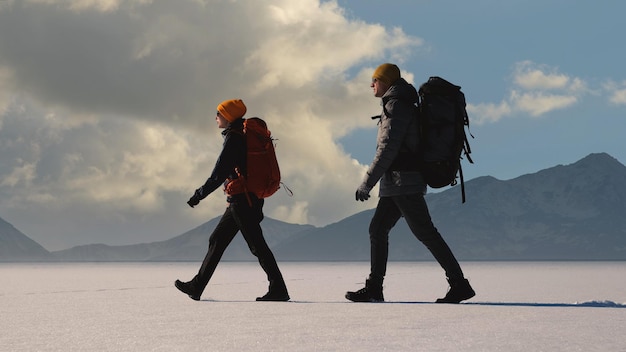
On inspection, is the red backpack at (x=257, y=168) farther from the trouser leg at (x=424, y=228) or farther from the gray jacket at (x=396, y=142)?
the trouser leg at (x=424, y=228)

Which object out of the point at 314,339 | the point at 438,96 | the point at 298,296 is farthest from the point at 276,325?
the point at 298,296

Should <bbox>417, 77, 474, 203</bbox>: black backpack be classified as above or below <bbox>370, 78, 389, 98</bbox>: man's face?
below

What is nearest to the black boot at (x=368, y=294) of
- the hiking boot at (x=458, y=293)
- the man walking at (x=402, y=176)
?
the man walking at (x=402, y=176)

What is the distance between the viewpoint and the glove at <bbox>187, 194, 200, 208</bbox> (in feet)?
26.2

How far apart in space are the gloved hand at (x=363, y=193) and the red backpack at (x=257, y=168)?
95 cm

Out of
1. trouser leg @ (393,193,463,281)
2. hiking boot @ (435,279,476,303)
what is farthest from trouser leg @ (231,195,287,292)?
hiking boot @ (435,279,476,303)

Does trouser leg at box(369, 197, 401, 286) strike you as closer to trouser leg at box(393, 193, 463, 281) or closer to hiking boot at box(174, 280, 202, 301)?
trouser leg at box(393, 193, 463, 281)

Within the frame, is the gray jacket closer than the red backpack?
Yes

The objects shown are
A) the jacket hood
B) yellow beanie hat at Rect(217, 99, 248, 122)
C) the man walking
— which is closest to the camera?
the man walking

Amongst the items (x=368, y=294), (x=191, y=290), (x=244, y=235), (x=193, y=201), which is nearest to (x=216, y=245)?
(x=244, y=235)

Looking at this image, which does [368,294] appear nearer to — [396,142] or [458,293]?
[458,293]

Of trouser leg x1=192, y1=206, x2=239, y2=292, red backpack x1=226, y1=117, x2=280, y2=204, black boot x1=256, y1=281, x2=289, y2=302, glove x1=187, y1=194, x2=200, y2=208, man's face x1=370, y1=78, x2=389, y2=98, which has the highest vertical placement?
man's face x1=370, y1=78, x2=389, y2=98

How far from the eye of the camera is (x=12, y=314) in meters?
7.12

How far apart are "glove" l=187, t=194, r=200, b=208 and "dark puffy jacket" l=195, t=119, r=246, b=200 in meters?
0.03
